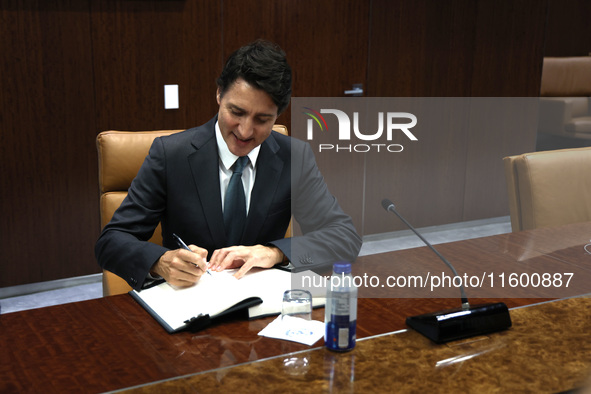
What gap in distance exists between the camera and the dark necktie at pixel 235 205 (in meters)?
1.90

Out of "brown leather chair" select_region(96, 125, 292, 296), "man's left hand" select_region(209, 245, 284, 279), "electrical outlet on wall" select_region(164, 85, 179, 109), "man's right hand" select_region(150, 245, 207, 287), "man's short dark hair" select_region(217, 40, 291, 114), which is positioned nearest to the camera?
"man's right hand" select_region(150, 245, 207, 287)

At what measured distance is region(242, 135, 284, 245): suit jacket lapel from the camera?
193 cm

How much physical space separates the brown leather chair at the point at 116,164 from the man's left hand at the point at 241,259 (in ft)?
1.80

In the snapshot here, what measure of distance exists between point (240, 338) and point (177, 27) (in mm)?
2469

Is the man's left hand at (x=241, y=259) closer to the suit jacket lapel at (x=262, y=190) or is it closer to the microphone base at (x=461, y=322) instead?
the suit jacket lapel at (x=262, y=190)

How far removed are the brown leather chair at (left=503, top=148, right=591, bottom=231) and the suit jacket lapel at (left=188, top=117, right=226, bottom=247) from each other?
40.9 inches

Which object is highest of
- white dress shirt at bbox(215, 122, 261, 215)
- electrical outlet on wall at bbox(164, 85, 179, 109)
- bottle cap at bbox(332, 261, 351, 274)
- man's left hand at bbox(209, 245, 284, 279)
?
electrical outlet on wall at bbox(164, 85, 179, 109)

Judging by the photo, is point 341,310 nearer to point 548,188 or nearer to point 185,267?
point 185,267

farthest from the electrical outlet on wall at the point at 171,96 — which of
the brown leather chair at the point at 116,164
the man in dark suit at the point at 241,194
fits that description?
the man in dark suit at the point at 241,194

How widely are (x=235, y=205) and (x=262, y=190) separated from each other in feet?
0.32

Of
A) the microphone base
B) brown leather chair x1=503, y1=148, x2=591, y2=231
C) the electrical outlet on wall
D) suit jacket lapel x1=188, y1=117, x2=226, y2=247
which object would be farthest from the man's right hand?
the electrical outlet on wall

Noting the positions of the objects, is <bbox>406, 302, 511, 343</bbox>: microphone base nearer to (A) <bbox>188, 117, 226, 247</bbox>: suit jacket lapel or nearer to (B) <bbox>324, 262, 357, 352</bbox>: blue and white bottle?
(B) <bbox>324, 262, 357, 352</bbox>: blue and white bottle

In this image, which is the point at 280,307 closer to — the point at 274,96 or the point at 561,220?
the point at 274,96

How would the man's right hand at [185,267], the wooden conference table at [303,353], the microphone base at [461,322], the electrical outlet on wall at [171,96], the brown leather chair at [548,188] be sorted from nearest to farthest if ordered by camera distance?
the wooden conference table at [303,353] → the microphone base at [461,322] → the man's right hand at [185,267] → the brown leather chair at [548,188] → the electrical outlet on wall at [171,96]
